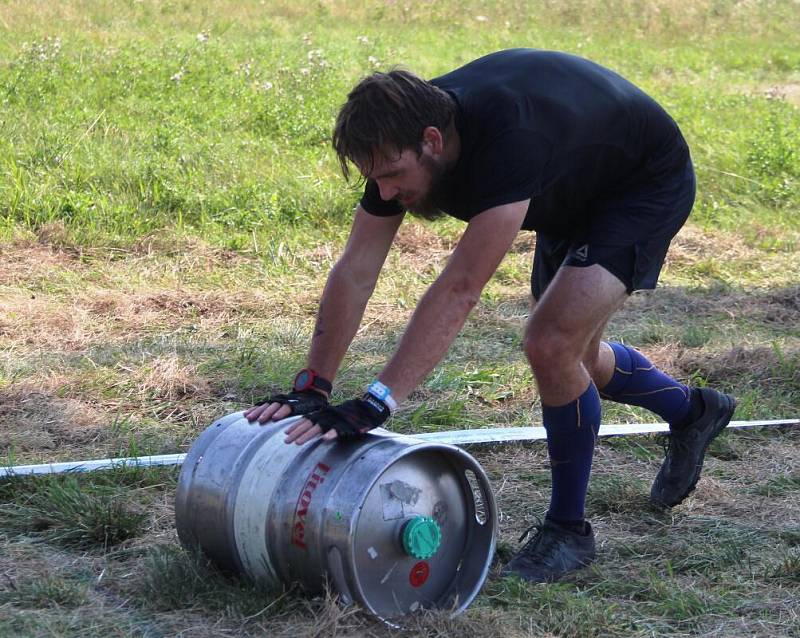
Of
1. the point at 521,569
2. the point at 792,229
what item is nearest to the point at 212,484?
the point at 521,569

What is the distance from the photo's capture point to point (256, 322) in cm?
630

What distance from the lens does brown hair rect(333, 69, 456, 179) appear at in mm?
2889

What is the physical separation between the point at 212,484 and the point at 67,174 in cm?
565

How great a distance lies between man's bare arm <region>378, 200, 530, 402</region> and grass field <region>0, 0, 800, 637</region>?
0.65 metres

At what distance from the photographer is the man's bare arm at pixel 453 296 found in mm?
2863

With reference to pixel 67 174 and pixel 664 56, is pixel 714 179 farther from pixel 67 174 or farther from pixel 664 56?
pixel 664 56

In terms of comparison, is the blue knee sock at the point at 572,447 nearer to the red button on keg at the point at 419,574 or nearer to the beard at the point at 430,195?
the red button on keg at the point at 419,574

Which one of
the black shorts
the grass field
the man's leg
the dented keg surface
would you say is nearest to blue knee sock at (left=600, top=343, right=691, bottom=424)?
the grass field

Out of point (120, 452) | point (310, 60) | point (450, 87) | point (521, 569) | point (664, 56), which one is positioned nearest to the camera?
point (450, 87)

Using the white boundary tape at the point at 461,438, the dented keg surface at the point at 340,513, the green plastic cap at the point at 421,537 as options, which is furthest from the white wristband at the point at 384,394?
the white boundary tape at the point at 461,438

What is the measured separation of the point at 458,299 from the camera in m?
2.89

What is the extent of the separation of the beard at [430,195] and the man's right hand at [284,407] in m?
0.64

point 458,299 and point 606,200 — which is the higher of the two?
point 606,200

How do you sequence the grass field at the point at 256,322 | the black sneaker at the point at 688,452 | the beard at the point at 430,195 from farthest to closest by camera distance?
the black sneaker at the point at 688,452, the grass field at the point at 256,322, the beard at the point at 430,195
